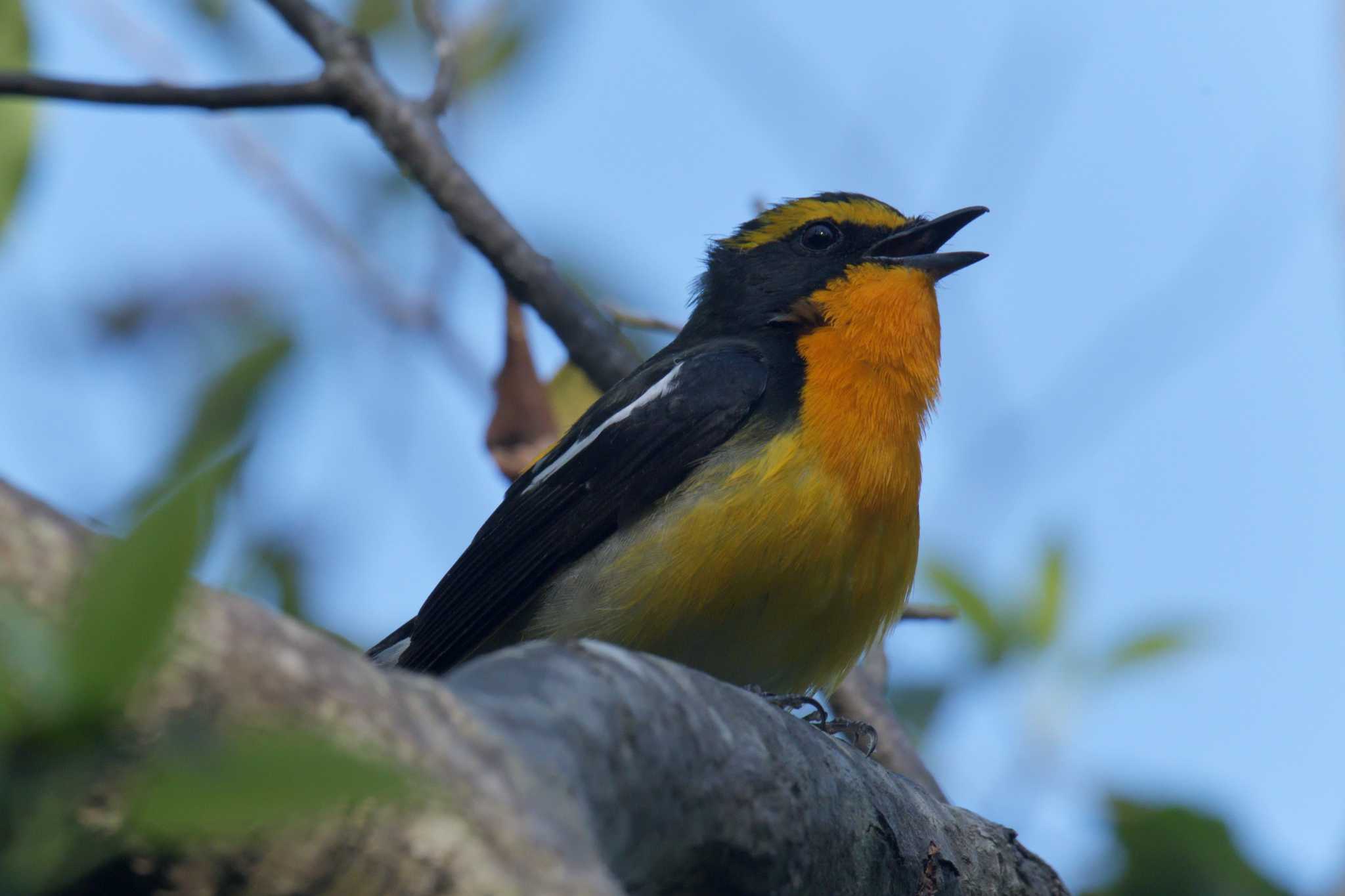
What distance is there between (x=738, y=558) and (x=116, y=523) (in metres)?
2.46

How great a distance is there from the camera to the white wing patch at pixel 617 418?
4.65 meters

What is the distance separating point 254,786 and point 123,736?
214 millimetres

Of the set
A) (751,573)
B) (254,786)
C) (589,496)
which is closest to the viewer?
(254,786)

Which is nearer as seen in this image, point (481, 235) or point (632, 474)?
point (632, 474)

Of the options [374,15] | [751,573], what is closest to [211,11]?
[374,15]

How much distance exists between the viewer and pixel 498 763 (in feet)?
5.54

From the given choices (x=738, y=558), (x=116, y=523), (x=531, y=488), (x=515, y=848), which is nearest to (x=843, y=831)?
(x=738, y=558)

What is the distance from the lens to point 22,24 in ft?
14.0

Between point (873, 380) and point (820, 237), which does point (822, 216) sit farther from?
point (873, 380)

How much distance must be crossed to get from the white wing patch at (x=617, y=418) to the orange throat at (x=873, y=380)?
44cm

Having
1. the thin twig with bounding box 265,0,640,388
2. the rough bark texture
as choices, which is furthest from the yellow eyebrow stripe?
the rough bark texture

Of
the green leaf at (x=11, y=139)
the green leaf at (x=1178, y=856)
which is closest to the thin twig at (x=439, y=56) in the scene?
the green leaf at (x=11, y=139)

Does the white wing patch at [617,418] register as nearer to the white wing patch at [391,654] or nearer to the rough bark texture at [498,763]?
the white wing patch at [391,654]

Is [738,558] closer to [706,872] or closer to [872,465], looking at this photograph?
[872,465]
